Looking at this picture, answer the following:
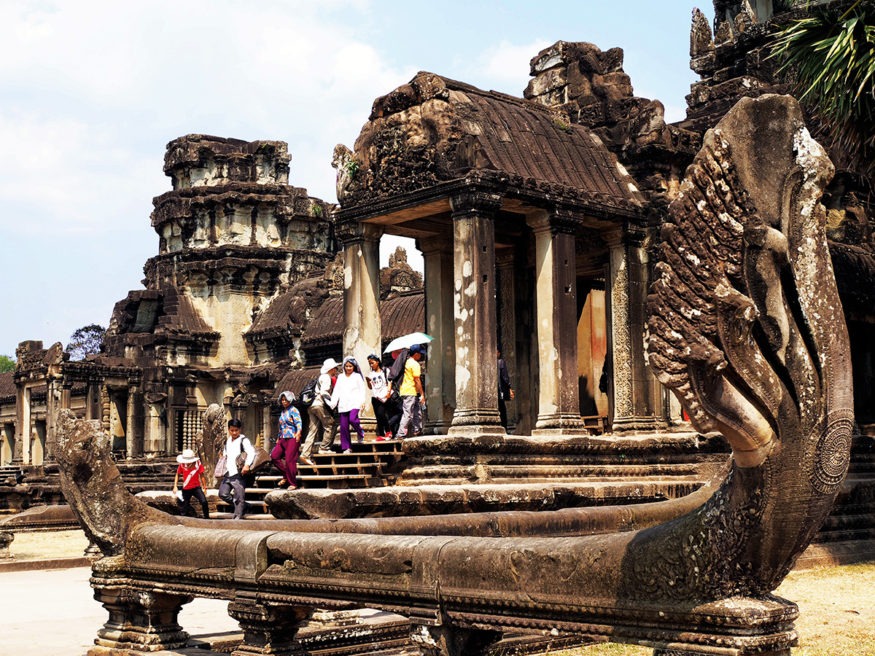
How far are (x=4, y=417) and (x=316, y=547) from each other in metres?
49.0

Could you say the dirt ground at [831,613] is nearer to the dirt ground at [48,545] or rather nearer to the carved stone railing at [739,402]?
the carved stone railing at [739,402]

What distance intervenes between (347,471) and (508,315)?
448 centimetres

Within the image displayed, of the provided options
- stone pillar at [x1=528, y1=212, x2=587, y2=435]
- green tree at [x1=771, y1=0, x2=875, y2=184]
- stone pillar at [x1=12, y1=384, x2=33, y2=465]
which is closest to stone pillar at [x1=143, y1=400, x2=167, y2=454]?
stone pillar at [x1=12, y1=384, x2=33, y2=465]

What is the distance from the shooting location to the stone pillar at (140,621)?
6605 millimetres

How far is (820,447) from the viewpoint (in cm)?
372

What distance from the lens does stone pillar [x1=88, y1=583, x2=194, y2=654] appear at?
260 inches

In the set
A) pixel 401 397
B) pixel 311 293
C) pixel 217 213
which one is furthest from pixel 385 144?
pixel 217 213

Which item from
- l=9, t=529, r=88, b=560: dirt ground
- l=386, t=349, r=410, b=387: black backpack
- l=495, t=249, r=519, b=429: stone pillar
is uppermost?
l=495, t=249, r=519, b=429: stone pillar

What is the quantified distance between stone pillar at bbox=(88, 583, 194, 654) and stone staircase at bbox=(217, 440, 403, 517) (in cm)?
540

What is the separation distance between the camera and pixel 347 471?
41.9 feet

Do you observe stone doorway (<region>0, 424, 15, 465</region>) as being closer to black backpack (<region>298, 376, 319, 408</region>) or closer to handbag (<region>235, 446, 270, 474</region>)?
black backpack (<region>298, 376, 319, 408</region>)

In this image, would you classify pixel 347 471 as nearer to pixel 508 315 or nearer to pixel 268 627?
pixel 508 315

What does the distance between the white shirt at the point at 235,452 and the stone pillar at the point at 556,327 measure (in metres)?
3.53

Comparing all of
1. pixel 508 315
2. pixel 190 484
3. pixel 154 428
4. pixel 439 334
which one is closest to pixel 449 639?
pixel 190 484
